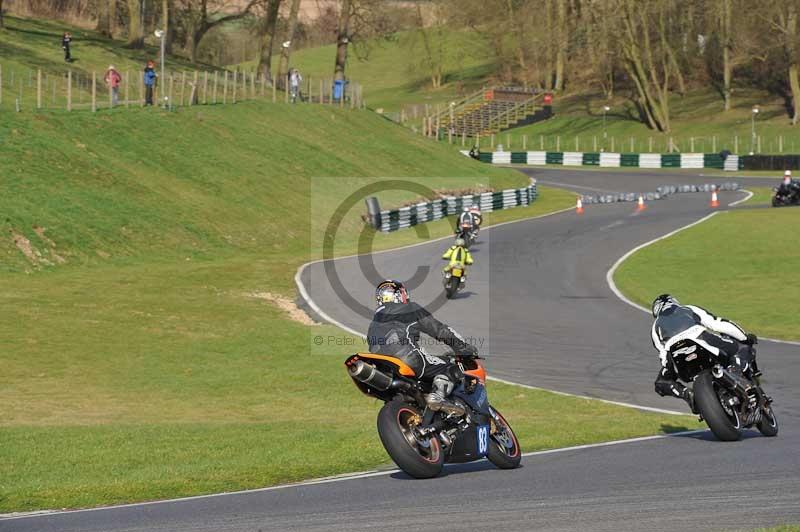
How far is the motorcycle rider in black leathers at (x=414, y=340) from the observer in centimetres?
1138

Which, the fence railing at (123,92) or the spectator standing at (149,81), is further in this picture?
the spectator standing at (149,81)

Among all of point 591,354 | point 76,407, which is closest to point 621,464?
point 76,407

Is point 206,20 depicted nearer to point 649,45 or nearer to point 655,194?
point 649,45

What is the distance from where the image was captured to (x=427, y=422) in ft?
36.7

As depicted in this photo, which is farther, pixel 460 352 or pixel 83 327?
pixel 83 327

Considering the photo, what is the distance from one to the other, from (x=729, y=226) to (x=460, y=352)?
3507 centimetres

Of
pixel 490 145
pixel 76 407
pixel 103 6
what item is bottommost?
pixel 76 407

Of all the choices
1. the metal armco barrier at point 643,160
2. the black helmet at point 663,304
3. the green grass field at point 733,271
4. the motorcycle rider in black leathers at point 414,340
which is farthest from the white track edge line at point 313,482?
the metal armco barrier at point 643,160

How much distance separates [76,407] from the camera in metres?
19.0

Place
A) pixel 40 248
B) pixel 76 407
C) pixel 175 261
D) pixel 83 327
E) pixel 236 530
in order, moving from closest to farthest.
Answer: pixel 236 530
pixel 76 407
pixel 83 327
pixel 40 248
pixel 175 261

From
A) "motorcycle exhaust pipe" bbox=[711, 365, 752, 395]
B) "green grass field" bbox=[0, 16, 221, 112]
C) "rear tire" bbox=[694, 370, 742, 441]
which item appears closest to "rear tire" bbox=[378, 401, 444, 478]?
"rear tire" bbox=[694, 370, 742, 441]

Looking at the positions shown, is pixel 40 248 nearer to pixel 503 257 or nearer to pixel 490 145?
pixel 503 257

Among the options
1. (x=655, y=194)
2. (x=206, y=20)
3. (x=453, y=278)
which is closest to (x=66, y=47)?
(x=206, y=20)

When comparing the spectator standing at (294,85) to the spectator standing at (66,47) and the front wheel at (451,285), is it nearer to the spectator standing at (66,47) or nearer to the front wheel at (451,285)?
the spectator standing at (66,47)
